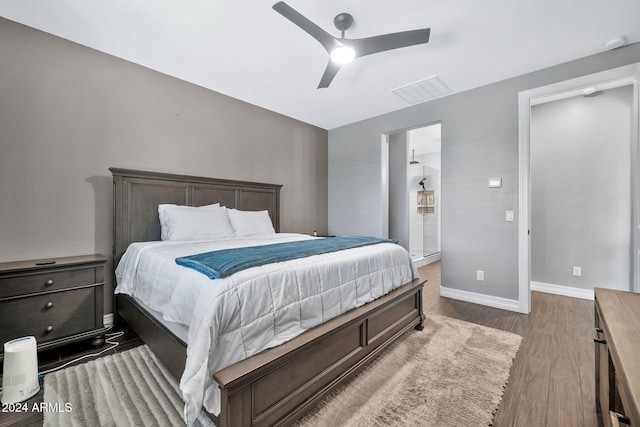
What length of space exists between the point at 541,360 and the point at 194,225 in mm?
3159

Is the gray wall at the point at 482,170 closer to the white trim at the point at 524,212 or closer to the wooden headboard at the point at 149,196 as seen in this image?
the white trim at the point at 524,212

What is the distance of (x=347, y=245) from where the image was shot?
2.22 m

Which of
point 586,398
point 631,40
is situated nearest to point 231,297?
point 586,398

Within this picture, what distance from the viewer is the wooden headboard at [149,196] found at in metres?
2.63

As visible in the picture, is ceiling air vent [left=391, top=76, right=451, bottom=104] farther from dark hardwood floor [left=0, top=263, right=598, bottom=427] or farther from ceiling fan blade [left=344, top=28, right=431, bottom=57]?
dark hardwood floor [left=0, top=263, right=598, bottom=427]

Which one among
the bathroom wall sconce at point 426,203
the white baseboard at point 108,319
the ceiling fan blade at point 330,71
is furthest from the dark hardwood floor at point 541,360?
the bathroom wall sconce at point 426,203

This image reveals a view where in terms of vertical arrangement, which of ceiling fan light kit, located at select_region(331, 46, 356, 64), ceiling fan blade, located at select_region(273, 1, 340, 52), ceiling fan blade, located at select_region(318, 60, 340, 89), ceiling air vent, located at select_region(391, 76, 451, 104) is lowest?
ceiling fan light kit, located at select_region(331, 46, 356, 64)

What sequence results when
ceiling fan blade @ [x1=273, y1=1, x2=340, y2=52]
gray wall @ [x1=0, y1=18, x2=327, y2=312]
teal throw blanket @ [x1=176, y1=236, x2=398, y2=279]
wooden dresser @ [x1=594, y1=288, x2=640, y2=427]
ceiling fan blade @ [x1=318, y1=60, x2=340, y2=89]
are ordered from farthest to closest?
ceiling fan blade @ [x1=318, y1=60, x2=340, y2=89] < gray wall @ [x1=0, y1=18, x2=327, y2=312] < ceiling fan blade @ [x1=273, y1=1, x2=340, y2=52] < teal throw blanket @ [x1=176, y1=236, x2=398, y2=279] < wooden dresser @ [x1=594, y1=288, x2=640, y2=427]

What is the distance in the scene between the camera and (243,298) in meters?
1.32

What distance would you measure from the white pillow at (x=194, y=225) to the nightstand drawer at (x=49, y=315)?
29.0 inches

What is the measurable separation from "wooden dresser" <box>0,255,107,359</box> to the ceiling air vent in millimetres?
3628

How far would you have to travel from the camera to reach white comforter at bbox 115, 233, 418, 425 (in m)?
1.19

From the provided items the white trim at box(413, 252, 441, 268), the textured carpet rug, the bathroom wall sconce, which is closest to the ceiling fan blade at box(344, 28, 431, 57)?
the textured carpet rug

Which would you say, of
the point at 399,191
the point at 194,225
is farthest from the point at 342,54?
the point at 399,191
